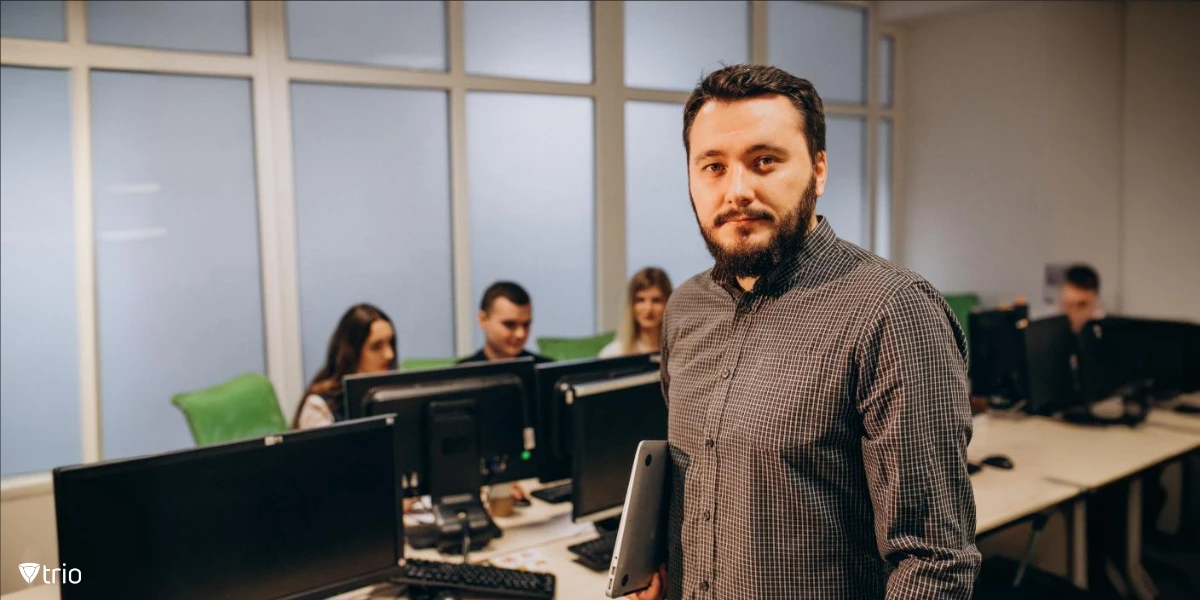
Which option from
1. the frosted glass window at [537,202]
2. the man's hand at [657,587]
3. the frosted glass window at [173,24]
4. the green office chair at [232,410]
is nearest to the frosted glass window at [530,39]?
the frosted glass window at [537,202]

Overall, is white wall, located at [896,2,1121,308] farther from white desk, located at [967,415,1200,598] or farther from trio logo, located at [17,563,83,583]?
trio logo, located at [17,563,83,583]

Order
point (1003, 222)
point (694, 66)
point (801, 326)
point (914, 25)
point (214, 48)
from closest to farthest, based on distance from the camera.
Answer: point (801, 326), point (214, 48), point (694, 66), point (1003, 222), point (914, 25)

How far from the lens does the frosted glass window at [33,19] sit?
10.9 ft

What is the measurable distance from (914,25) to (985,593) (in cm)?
508

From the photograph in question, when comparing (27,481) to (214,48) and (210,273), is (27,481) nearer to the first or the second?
(210,273)

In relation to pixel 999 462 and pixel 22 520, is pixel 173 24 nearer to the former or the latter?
pixel 22 520

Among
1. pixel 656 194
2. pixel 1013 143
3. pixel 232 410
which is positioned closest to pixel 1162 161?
pixel 1013 143

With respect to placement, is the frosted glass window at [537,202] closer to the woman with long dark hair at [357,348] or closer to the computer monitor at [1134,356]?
the woman with long dark hair at [357,348]

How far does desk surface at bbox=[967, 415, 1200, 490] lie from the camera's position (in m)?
2.87

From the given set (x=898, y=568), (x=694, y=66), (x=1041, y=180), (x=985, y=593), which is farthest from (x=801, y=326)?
Result: (x=1041, y=180)

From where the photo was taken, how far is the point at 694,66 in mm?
5457

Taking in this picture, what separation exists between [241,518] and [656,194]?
409 cm

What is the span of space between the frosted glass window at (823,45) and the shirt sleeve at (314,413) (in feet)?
13.7

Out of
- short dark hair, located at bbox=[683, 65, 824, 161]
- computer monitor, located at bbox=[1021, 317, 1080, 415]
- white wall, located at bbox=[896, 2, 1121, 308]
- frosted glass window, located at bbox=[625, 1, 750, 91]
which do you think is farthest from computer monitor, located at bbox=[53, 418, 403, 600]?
white wall, located at bbox=[896, 2, 1121, 308]
